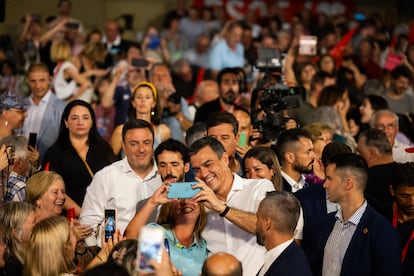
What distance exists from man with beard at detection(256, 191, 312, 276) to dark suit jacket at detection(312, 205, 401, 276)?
0.65 m

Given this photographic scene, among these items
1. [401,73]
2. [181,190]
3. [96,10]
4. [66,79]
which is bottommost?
[181,190]

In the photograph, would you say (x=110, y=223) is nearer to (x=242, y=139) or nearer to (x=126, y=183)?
(x=126, y=183)

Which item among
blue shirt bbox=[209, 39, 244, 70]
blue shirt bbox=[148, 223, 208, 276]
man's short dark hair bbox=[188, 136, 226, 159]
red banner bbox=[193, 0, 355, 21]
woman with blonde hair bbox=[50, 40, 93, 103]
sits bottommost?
blue shirt bbox=[148, 223, 208, 276]

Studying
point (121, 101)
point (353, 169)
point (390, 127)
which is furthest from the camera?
point (121, 101)

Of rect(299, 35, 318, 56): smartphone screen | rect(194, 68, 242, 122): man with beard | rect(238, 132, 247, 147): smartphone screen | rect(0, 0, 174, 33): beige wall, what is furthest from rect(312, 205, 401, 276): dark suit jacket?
rect(0, 0, 174, 33): beige wall

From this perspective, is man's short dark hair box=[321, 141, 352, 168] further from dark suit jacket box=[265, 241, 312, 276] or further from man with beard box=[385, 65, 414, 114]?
man with beard box=[385, 65, 414, 114]

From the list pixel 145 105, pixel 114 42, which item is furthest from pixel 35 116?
pixel 114 42

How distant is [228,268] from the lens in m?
5.22

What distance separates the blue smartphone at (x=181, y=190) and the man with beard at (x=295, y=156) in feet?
5.53

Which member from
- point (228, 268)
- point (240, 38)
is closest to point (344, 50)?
point (240, 38)

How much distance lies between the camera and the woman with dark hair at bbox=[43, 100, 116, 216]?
8352 millimetres

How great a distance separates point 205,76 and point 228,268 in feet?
30.4

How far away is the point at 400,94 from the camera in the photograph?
479 inches

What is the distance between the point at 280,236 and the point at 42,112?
4065 millimetres
